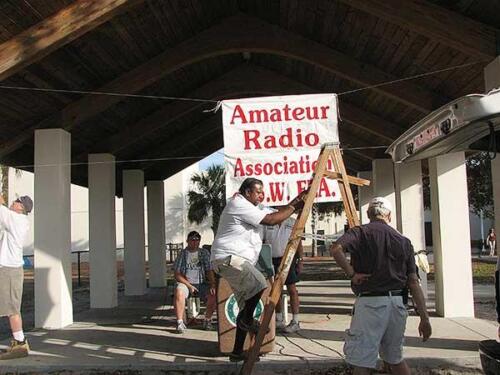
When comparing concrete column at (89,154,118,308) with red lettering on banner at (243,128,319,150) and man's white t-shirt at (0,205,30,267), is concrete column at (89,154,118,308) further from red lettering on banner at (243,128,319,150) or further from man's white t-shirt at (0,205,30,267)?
red lettering on banner at (243,128,319,150)

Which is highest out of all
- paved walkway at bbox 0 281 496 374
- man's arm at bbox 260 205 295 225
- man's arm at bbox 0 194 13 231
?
man's arm at bbox 0 194 13 231

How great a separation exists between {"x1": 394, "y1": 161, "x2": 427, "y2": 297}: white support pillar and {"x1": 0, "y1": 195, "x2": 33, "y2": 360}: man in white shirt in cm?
795

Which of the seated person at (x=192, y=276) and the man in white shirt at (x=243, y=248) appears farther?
the seated person at (x=192, y=276)

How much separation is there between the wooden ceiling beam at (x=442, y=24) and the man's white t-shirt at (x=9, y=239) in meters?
4.89

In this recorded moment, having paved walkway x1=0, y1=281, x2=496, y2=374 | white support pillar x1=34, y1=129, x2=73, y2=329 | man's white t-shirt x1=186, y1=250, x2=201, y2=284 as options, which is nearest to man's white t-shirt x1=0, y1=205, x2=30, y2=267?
paved walkway x1=0, y1=281, x2=496, y2=374

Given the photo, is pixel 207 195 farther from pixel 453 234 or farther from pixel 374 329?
pixel 374 329

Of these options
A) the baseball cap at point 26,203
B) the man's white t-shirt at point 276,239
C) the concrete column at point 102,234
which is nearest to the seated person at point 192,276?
the man's white t-shirt at point 276,239

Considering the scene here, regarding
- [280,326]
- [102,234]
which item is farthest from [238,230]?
[102,234]

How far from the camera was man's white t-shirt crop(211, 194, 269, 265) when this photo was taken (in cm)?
548

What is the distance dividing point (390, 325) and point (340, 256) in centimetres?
68

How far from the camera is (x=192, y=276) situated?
9125 mm

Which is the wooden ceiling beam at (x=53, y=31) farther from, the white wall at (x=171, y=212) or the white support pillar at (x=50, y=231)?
the white wall at (x=171, y=212)

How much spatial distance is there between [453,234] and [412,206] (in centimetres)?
301

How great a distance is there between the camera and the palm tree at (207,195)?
3825 cm
